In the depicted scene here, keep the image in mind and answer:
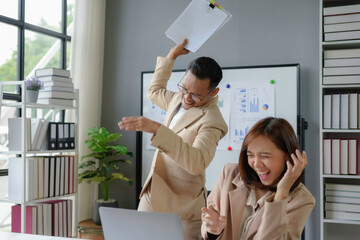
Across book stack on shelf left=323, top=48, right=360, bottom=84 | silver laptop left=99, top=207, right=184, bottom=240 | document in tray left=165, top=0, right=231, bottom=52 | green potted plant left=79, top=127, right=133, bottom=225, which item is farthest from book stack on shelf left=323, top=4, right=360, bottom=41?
silver laptop left=99, top=207, right=184, bottom=240

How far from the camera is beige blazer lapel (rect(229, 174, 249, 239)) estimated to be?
4.82 feet

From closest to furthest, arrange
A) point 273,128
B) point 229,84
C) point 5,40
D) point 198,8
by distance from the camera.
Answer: point 273,128 < point 198,8 < point 5,40 < point 229,84

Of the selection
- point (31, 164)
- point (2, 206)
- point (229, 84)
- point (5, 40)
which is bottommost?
point (2, 206)

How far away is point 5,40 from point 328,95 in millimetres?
2676

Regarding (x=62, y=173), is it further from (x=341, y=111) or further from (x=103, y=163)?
(x=341, y=111)

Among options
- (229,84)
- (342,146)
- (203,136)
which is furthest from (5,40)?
(342,146)

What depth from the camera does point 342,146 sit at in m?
3.03

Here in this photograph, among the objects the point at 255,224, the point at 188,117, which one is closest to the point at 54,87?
the point at 188,117

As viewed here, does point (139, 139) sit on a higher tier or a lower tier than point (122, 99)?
lower

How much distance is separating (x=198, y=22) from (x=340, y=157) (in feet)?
5.54

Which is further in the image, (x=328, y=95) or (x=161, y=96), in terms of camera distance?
(x=328, y=95)

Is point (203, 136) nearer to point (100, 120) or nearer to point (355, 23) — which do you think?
point (355, 23)

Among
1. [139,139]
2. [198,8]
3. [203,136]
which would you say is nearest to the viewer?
[203,136]

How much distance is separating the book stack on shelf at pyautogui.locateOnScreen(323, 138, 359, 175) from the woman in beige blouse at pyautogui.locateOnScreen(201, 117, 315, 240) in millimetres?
1668
